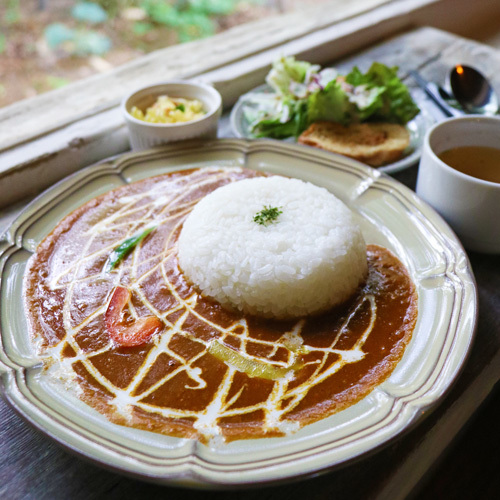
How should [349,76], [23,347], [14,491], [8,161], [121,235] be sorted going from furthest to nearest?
1. [349,76]
2. [8,161]
3. [121,235]
4. [23,347]
5. [14,491]

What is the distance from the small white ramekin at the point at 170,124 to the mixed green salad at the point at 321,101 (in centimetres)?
27

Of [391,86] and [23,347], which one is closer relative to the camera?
[23,347]

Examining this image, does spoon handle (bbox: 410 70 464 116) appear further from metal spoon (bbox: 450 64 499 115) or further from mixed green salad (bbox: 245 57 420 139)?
mixed green salad (bbox: 245 57 420 139)

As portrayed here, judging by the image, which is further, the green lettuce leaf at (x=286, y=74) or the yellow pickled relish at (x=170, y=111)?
the green lettuce leaf at (x=286, y=74)

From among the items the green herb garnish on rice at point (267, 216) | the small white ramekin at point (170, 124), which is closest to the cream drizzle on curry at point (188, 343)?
the green herb garnish on rice at point (267, 216)

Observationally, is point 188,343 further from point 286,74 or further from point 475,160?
point 286,74

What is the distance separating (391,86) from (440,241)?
1077 mm

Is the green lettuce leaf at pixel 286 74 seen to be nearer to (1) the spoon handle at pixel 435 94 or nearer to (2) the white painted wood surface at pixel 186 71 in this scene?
(2) the white painted wood surface at pixel 186 71

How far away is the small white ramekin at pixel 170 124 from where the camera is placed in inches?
76.1

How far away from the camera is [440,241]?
61.0 inches

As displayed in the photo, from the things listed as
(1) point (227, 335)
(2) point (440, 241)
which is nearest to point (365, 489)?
(1) point (227, 335)

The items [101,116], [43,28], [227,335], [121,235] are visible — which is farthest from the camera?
[43,28]

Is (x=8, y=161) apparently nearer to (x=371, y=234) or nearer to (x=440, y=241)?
(x=371, y=234)

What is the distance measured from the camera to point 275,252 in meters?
1.53
